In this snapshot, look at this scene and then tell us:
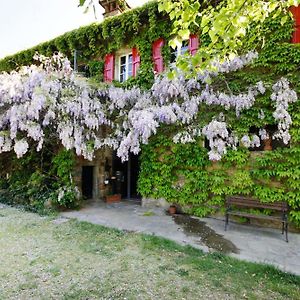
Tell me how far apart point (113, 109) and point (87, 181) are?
3.20 metres

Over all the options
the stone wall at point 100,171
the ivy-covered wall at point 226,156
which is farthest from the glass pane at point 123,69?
the stone wall at point 100,171

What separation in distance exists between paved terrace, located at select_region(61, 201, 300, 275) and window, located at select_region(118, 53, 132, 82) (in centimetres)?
472

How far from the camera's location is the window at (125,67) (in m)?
9.40

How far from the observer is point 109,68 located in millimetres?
9602

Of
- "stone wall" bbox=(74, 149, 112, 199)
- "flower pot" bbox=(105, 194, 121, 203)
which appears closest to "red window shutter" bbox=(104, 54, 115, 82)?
"stone wall" bbox=(74, 149, 112, 199)

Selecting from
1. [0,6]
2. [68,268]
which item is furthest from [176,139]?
[0,6]

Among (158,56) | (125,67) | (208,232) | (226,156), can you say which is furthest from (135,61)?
(208,232)

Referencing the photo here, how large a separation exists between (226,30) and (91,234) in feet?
14.9

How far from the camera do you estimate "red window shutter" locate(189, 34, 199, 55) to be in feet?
25.6

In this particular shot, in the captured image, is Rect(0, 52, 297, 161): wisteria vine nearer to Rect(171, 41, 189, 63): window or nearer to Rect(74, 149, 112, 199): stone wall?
Rect(171, 41, 189, 63): window

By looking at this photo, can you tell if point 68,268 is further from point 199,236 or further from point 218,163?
point 218,163

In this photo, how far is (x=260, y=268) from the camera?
3.97 m

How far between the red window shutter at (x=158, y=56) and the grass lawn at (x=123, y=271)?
17.8ft

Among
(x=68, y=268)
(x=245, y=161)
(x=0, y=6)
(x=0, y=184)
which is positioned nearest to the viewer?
(x=68, y=268)
